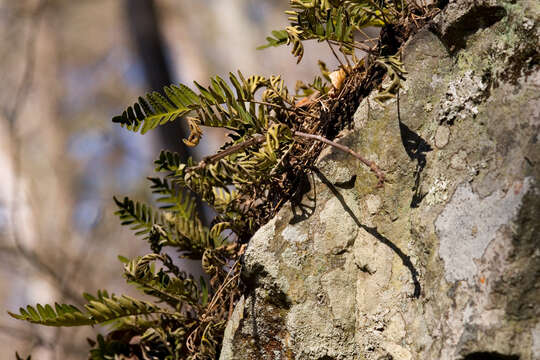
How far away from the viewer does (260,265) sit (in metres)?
0.98

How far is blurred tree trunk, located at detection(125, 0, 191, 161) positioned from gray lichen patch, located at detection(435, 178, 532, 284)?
10.1 feet

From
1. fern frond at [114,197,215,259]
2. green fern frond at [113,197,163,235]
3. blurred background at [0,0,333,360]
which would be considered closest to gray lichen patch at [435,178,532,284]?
fern frond at [114,197,215,259]

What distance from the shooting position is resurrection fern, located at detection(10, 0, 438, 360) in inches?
39.2

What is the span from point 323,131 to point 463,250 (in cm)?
38

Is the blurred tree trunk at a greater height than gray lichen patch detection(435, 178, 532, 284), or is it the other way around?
the blurred tree trunk

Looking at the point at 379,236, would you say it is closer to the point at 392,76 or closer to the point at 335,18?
the point at 392,76

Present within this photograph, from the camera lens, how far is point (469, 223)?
818mm

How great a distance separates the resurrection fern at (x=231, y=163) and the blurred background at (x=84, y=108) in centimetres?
148

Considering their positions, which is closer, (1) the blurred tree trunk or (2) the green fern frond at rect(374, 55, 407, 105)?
(2) the green fern frond at rect(374, 55, 407, 105)

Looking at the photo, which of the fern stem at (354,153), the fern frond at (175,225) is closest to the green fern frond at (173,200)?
the fern frond at (175,225)

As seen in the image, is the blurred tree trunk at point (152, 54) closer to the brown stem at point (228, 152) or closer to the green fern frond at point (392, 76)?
the brown stem at point (228, 152)

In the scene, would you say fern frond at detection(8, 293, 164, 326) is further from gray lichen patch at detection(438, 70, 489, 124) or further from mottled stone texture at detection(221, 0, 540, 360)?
gray lichen patch at detection(438, 70, 489, 124)

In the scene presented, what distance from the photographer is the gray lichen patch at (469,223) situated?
30.3 inches

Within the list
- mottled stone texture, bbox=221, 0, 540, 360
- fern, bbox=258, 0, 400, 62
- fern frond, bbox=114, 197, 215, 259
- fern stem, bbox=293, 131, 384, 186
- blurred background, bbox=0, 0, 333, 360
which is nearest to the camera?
mottled stone texture, bbox=221, 0, 540, 360
